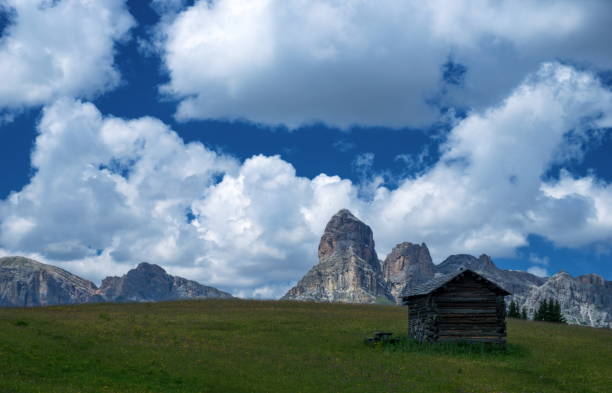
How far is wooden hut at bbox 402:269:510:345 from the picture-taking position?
44031 mm

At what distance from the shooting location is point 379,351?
40844 mm

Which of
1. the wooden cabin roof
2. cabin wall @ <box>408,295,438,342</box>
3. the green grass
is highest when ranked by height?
the wooden cabin roof

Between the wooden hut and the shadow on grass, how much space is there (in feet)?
1.79

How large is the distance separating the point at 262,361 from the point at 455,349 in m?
16.0

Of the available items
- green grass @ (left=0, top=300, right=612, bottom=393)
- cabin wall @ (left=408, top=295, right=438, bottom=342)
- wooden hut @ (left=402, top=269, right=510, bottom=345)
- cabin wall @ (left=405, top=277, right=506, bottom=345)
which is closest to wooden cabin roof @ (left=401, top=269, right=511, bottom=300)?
wooden hut @ (left=402, top=269, right=510, bottom=345)

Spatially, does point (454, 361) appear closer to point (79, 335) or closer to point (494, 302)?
point (494, 302)

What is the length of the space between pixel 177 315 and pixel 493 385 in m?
44.0

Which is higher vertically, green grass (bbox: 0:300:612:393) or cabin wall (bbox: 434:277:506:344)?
cabin wall (bbox: 434:277:506:344)

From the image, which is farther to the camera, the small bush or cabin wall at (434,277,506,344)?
cabin wall at (434,277,506,344)

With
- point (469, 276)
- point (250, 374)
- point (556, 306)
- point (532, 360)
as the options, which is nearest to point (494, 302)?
point (469, 276)

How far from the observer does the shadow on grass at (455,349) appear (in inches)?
1623

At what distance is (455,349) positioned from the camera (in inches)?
1670

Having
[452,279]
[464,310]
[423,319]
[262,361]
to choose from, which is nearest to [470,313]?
[464,310]

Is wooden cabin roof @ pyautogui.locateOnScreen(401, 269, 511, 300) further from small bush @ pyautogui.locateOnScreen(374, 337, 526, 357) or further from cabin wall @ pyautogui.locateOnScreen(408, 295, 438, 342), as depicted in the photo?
small bush @ pyautogui.locateOnScreen(374, 337, 526, 357)
